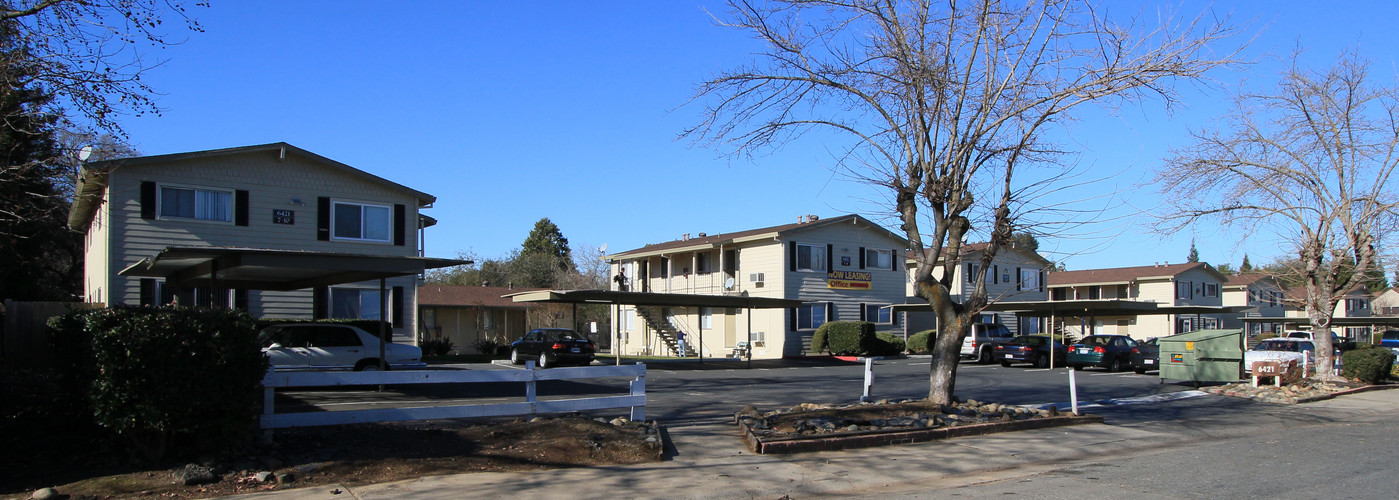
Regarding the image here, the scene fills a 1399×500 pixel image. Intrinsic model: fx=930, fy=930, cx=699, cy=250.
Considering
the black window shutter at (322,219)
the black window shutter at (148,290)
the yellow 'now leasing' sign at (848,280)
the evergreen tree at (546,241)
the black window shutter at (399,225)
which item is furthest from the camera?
the evergreen tree at (546,241)

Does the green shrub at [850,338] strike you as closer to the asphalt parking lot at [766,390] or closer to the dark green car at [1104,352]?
the asphalt parking lot at [766,390]

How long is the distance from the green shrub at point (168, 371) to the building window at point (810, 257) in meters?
30.8

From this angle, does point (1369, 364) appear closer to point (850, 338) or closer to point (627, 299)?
point (850, 338)

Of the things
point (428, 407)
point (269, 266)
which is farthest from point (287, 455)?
point (269, 266)

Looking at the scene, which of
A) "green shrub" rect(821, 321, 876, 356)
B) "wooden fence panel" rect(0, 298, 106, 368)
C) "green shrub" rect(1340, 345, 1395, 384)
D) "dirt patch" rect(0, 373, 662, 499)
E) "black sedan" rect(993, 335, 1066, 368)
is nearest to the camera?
"dirt patch" rect(0, 373, 662, 499)

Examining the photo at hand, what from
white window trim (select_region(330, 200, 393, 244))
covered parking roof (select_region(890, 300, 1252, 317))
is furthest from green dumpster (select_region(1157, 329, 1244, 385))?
white window trim (select_region(330, 200, 393, 244))

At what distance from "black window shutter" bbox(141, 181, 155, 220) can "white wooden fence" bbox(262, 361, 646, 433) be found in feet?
48.7

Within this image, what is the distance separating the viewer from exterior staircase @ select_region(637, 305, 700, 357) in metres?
40.9

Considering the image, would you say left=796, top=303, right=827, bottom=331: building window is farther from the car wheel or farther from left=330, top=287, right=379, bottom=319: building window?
left=330, top=287, right=379, bottom=319: building window

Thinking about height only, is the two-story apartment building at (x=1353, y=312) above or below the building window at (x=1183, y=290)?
below

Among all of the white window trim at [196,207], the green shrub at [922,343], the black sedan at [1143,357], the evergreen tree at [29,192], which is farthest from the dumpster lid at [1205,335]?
the white window trim at [196,207]

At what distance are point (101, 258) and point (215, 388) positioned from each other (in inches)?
727

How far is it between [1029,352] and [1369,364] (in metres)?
10.7

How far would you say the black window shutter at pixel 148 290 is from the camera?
2252cm
